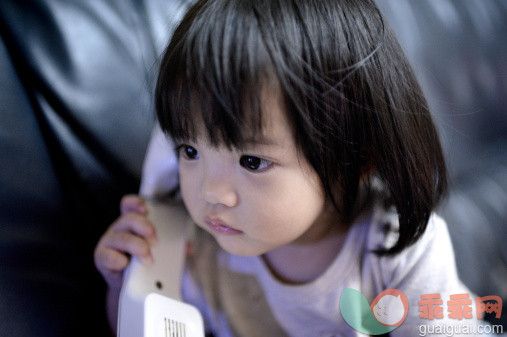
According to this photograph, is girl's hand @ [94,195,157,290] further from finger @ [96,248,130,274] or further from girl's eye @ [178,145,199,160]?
girl's eye @ [178,145,199,160]

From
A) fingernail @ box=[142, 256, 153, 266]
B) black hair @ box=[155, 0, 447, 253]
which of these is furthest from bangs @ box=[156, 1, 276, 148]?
fingernail @ box=[142, 256, 153, 266]

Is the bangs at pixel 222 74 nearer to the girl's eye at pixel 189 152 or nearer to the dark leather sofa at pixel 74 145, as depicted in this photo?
the girl's eye at pixel 189 152

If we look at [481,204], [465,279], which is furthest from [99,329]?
[481,204]

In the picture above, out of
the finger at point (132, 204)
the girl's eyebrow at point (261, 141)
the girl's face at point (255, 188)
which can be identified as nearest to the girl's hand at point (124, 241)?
the finger at point (132, 204)

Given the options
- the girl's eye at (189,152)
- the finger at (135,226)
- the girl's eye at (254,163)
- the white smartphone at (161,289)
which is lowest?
the white smartphone at (161,289)

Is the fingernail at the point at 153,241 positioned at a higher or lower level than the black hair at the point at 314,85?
lower

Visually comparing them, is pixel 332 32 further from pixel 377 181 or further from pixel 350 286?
pixel 350 286

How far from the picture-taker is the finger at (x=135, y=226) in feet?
2.00

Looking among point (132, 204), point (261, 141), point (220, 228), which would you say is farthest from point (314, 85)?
point (132, 204)

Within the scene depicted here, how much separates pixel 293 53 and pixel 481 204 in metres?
0.63

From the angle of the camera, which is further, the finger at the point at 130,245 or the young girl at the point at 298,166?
the finger at the point at 130,245

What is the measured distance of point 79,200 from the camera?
24.4 inches

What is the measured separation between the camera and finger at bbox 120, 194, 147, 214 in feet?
2.04

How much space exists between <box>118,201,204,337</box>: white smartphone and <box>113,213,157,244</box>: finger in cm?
2
